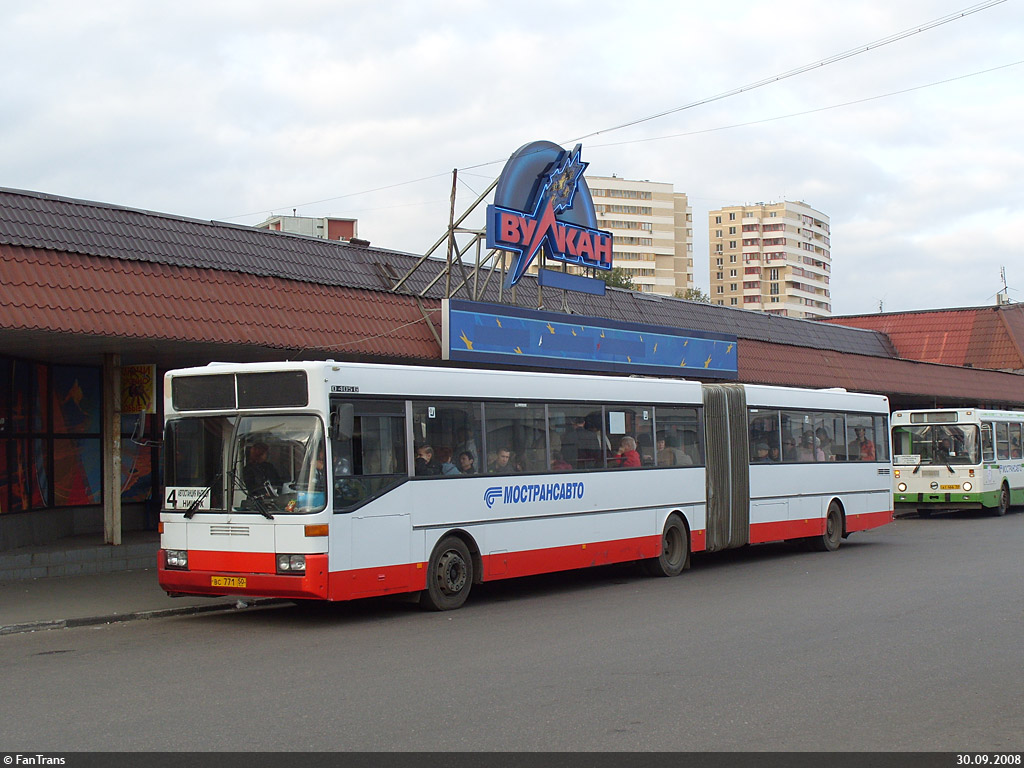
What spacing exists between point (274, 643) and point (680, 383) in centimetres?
877

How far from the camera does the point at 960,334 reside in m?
50.1

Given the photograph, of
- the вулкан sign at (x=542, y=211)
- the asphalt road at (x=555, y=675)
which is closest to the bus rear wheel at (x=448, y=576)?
the asphalt road at (x=555, y=675)

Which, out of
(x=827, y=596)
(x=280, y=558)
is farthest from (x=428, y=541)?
(x=827, y=596)

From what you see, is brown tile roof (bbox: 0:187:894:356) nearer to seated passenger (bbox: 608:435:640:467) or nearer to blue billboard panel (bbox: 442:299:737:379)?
blue billboard panel (bbox: 442:299:737:379)

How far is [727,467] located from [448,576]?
6642 mm

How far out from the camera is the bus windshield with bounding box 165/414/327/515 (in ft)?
37.7

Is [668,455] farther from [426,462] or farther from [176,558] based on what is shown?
[176,558]

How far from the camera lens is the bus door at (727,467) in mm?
17781

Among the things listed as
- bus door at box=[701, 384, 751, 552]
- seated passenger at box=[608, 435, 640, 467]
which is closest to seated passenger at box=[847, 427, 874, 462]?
bus door at box=[701, 384, 751, 552]

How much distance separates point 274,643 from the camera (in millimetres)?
10641

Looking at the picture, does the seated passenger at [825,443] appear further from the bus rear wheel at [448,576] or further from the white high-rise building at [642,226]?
the white high-rise building at [642,226]

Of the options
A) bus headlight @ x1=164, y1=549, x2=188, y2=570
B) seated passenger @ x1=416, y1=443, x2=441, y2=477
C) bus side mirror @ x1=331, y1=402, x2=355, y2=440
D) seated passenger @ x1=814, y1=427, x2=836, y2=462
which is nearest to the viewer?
bus side mirror @ x1=331, y1=402, x2=355, y2=440

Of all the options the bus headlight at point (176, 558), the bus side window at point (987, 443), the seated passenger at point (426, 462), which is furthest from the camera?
the bus side window at point (987, 443)

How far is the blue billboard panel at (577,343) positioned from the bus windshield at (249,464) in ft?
24.8
